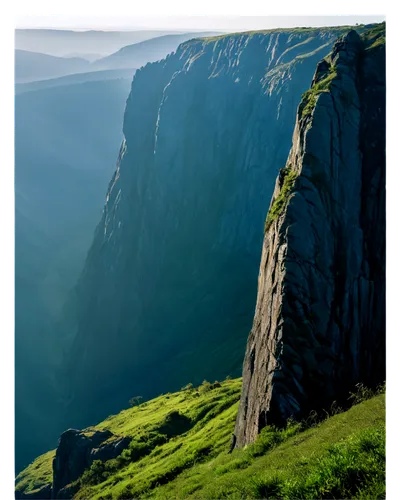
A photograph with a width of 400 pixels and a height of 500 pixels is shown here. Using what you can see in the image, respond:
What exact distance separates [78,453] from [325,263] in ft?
191

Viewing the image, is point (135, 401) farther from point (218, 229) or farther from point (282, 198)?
point (282, 198)

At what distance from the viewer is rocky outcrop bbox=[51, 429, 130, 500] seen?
70.4 meters

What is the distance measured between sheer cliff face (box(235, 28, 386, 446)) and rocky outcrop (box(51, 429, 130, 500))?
4135cm

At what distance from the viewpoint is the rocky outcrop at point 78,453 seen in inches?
2771

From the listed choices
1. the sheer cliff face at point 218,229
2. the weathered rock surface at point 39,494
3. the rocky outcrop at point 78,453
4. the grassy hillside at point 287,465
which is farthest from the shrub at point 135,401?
the grassy hillside at point 287,465

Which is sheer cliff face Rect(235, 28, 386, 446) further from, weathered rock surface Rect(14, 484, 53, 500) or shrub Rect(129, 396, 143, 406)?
shrub Rect(129, 396, 143, 406)

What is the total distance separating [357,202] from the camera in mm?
33531

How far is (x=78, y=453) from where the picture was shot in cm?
7481

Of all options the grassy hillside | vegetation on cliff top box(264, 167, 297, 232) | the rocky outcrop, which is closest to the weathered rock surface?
the rocky outcrop

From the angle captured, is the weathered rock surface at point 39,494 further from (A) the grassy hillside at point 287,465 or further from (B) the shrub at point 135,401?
(B) the shrub at point 135,401

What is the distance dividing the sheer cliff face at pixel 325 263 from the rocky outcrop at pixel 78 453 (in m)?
41.3

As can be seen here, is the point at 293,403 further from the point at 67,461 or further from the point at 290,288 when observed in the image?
the point at 67,461
